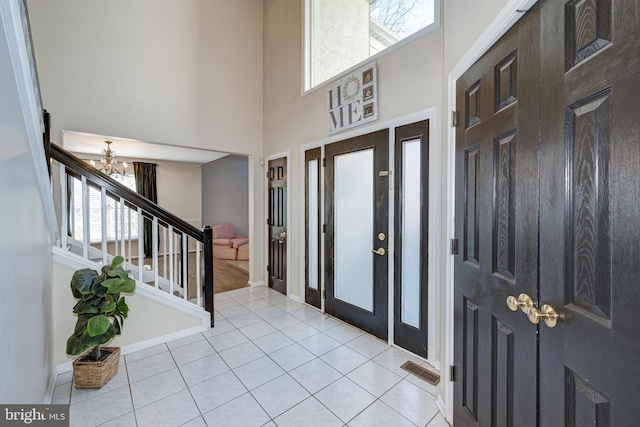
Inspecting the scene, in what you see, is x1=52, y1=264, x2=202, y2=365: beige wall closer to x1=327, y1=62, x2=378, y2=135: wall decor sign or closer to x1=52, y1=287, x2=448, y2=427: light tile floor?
x1=52, y1=287, x2=448, y2=427: light tile floor

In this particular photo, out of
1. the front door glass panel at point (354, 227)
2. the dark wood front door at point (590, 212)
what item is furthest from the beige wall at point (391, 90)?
the dark wood front door at point (590, 212)

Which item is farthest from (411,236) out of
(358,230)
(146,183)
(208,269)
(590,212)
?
(146,183)

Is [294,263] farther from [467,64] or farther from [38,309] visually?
[467,64]

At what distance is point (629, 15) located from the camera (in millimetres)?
688

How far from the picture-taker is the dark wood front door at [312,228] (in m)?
3.47

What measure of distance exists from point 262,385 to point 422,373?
1.27m

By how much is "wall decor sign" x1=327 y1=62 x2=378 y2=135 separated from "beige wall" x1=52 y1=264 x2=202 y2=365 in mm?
2618

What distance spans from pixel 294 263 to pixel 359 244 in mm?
1263

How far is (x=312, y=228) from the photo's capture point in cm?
357

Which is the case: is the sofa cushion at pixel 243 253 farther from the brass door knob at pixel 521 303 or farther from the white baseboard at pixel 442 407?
the brass door knob at pixel 521 303

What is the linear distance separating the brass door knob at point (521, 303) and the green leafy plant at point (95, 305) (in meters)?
2.32

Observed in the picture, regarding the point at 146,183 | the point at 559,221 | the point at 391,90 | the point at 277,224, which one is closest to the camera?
the point at 559,221

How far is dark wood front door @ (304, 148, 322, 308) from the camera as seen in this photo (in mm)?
3475

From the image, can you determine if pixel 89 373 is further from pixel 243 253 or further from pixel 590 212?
pixel 243 253
